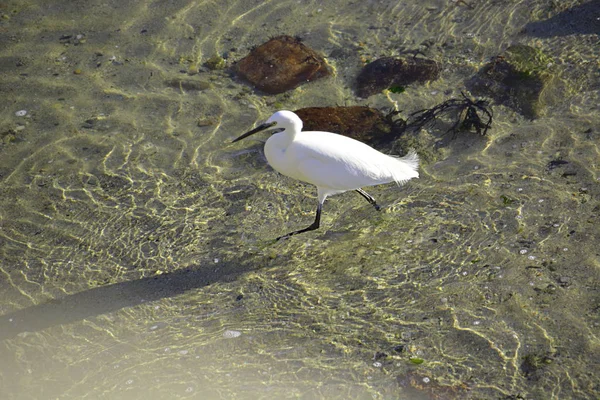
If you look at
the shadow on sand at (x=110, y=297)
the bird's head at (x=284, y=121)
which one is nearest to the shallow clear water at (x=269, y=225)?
the shadow on sand at (x=110, y=297)

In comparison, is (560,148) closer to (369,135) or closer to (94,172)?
(369,135)

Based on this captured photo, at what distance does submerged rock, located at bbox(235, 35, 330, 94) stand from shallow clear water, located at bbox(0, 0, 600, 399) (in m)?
0.15

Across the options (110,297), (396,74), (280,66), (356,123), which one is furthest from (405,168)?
(110,297)

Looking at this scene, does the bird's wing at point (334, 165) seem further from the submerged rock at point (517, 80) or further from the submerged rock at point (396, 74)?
the submerged rock at point (517, 80)

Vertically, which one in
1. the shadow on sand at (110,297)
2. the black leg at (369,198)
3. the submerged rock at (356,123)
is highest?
the submerged rock at (356,123)

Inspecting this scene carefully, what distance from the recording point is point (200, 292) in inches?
178

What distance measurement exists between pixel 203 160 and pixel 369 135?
5.13 feet

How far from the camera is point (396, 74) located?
6.35 m

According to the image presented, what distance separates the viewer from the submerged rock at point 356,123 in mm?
5793

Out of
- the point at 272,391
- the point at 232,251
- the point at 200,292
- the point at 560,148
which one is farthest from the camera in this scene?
the point at 560,148

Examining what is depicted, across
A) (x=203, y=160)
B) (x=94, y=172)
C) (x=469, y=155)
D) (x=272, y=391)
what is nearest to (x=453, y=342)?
(x=272, y=391)

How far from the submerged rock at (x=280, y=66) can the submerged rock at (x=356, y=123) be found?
1.98 feet

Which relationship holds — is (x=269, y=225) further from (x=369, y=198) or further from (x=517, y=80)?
(x=517, y=80)

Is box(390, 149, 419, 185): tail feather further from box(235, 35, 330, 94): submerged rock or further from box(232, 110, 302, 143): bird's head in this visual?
box(235, 35, 330, 94): submerged rock
